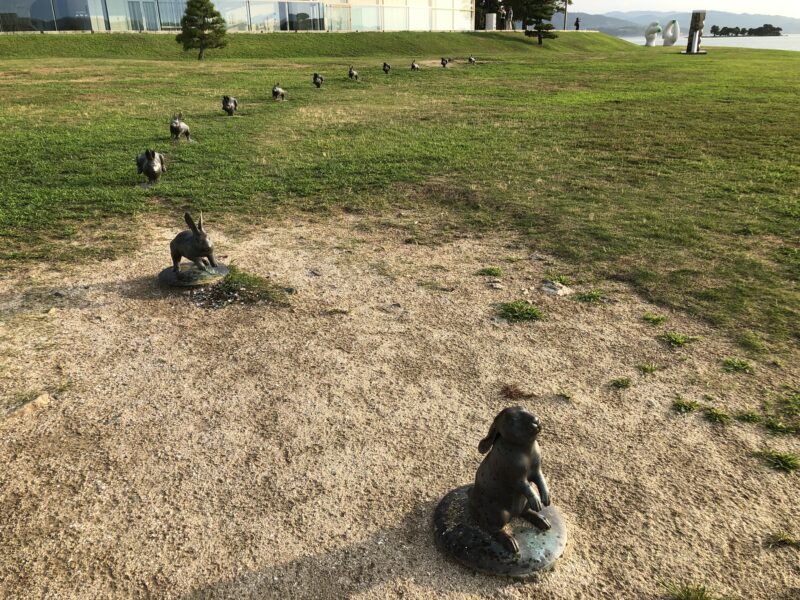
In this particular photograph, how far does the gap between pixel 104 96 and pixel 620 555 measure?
76.0 feet

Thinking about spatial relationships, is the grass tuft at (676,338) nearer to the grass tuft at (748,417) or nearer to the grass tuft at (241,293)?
the grass tuft at (748,417)

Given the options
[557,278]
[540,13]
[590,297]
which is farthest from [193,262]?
[540,13]

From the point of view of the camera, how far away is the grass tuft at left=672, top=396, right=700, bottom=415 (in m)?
4.85

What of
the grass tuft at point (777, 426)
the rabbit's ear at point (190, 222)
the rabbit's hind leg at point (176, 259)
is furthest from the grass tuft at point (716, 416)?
the rabbit's hind leg at point (176, 259)

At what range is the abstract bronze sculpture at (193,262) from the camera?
266 inches

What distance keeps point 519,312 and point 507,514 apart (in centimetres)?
321

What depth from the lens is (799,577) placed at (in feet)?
11.2

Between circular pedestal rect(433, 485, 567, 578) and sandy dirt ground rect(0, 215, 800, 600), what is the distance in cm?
8

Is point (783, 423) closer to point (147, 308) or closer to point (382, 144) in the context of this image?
point (147, 308)

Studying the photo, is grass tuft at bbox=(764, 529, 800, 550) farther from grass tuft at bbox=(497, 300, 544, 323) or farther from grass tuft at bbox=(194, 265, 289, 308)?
grass tuft at bbox=(194, 265, 289, 308)

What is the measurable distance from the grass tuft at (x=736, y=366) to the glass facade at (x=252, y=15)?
54878mm

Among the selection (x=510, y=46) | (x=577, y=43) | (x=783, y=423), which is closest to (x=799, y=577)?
(x=783, y=423)

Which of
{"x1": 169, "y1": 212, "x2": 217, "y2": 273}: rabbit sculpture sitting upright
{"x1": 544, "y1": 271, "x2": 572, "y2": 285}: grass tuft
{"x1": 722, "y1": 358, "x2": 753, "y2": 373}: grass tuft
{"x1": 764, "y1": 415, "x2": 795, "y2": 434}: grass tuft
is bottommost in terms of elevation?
{"x1": 764, "y1": 415, "x2": 795, "y2": 434}: grass tuft

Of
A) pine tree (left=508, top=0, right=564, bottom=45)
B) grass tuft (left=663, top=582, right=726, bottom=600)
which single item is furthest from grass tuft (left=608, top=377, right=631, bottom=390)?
pine tree (left=508, top=0, right=564, bottom=45)
